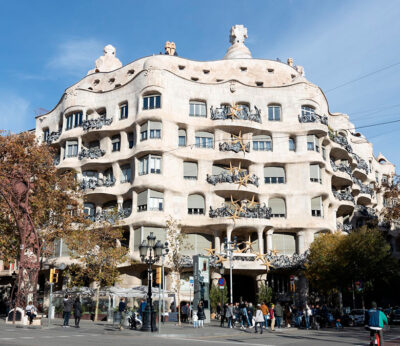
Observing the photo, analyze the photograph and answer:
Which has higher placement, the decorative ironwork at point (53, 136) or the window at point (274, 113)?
the window at point (274, 113)

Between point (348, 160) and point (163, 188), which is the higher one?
point (348, 160)

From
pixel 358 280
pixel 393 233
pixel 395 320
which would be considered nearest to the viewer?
pixel 395 320

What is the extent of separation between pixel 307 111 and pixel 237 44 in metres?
13.8

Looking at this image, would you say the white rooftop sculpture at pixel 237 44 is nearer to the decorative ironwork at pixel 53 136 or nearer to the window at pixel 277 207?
the window at pixel 277 207

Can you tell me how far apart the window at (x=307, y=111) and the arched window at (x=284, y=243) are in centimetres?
1122

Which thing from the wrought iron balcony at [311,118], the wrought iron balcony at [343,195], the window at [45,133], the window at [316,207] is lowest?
the window at [316,207]

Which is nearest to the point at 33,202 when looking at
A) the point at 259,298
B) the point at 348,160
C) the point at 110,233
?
the point at 110,233

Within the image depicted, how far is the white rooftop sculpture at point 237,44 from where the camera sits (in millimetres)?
55094

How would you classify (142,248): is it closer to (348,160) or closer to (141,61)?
(141,61)

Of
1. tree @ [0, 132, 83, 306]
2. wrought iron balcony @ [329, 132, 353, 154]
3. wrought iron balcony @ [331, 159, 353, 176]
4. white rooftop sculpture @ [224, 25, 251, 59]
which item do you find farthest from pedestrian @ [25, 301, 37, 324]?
white rooftop sculpture @ [224, 25, 251, 59]

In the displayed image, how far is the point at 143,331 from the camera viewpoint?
25125 millimetres

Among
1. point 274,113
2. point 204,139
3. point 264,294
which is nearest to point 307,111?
point 274,113

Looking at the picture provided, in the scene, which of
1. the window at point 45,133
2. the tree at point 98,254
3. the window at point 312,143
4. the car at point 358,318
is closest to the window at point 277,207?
the window at point 312,143

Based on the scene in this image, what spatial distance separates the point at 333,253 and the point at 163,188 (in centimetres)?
1450
